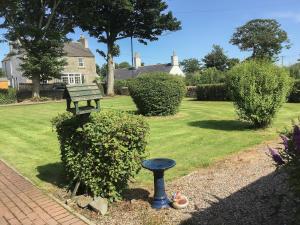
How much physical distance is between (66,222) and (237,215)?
2469 mm

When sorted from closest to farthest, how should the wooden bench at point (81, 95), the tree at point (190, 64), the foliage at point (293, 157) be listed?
the foliage at point (293, 157) < the wooden bench at point (81, 95) < the tree at point (190, 64)

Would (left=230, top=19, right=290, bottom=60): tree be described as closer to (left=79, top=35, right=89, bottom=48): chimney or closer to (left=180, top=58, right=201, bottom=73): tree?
(left=180, top=58, right=201, bottom=73): tree

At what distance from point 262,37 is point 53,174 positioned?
7464cm

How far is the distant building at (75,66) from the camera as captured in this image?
48.8 metres

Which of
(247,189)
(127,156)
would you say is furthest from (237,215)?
(127,156)


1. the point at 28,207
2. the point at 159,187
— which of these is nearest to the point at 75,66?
the point at 28,207

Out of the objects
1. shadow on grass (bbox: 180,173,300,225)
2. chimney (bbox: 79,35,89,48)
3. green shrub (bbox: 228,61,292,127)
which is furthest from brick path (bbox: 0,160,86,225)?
chimney (bbox: 79,35,89,48)

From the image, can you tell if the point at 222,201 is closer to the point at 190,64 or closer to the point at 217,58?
the point at 217,58

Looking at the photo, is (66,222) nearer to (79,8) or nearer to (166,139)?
(166,139)

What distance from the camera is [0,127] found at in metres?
14.5

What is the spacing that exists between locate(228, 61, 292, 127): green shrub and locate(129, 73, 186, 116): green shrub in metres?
3.88

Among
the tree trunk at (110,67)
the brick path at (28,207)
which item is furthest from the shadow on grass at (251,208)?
the tree trunk at (110,67)

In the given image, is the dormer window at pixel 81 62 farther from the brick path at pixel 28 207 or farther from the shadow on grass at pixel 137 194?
the shadow on grass at pixel 137 194

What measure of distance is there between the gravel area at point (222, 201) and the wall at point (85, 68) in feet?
147
